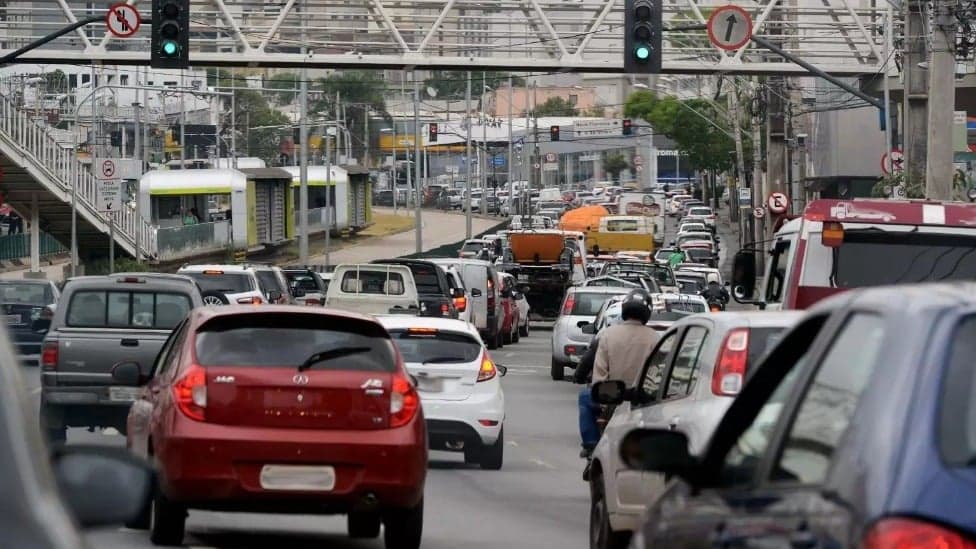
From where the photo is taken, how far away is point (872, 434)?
13.3 feet

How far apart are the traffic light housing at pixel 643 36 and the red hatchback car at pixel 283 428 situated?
18962 mm

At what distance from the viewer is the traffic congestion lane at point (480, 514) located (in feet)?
40.4

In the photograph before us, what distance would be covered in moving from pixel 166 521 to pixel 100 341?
21.8 feet

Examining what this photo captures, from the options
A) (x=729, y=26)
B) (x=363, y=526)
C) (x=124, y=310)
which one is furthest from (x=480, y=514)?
(x=729, y=26)

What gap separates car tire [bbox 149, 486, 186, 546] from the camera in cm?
1110

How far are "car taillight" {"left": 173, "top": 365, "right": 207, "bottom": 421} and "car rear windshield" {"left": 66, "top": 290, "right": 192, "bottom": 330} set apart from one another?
7.32 meters

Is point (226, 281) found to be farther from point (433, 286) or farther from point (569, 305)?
point (569, 305)

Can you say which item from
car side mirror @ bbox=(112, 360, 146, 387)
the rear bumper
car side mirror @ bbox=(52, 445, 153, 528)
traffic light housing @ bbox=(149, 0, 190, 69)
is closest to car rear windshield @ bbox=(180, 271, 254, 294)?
traffic light housing @ bbox=(149, 0, 190, 69)

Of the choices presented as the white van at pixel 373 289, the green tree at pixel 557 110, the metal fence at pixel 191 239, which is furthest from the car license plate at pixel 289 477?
the green tree at pixel 557 110

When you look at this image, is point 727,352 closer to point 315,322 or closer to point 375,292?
point 315,322

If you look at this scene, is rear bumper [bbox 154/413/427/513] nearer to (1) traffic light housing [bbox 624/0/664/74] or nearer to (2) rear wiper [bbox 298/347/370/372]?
(2) rear wiper [bbox 298/347/370/372]

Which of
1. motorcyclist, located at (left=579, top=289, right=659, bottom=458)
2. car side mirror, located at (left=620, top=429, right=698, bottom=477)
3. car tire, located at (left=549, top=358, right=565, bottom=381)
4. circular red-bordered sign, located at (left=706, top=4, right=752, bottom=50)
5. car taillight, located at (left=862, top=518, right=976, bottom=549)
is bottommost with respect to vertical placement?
car tire, located at (left=549, top=358, right=565, bottom=381)

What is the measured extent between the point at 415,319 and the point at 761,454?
12723mm

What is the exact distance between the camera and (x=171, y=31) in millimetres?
29375
